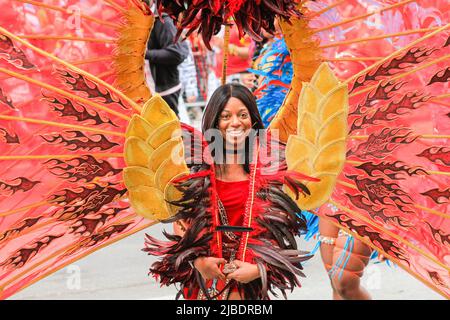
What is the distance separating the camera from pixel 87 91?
271 cm

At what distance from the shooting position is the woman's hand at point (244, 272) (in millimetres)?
2672

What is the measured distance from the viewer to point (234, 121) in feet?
8.97

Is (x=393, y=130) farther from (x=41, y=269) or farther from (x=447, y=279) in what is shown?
(x=41, y=269)

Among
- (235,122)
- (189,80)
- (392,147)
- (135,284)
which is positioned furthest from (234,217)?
(189,80)

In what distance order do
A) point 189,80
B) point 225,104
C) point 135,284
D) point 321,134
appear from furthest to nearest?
point 189,80
point 135,284
point 225,104
point 321,134

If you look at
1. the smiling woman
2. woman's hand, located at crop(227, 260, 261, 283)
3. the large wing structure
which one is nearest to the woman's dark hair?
the smiling woman

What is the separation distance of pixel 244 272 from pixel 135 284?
2.66m

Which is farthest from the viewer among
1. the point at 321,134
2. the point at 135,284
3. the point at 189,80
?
the point at 189,80

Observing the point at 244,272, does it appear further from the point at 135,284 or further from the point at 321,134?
the point at 135,284

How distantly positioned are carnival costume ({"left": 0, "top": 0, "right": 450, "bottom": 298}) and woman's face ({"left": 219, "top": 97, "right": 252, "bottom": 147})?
13cm

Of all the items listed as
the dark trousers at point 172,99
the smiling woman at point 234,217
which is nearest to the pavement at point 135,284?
the dark trousers at point 172,99

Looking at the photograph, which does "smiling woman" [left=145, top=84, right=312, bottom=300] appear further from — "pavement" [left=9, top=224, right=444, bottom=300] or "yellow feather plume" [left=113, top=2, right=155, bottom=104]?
"pavement" [left=9, top=224, right=444, bottom=300]

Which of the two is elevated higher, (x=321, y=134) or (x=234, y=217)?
(x=321, y=134)

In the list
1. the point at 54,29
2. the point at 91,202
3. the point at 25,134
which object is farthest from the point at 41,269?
the point at 54,29
